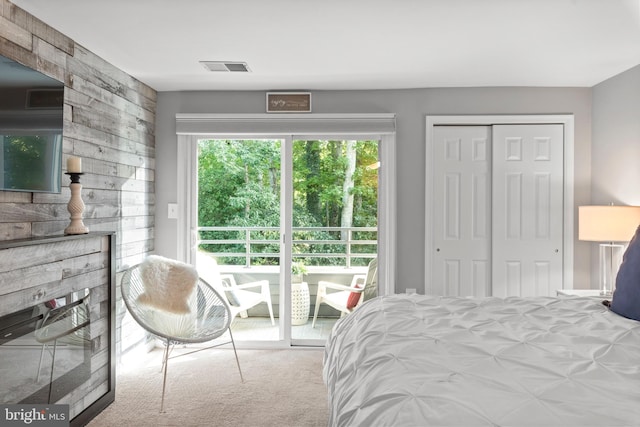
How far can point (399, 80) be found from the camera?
13.3 ft

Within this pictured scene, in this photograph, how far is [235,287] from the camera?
4.39 m

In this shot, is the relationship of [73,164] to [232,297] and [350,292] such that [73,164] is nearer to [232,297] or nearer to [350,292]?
[232,297]

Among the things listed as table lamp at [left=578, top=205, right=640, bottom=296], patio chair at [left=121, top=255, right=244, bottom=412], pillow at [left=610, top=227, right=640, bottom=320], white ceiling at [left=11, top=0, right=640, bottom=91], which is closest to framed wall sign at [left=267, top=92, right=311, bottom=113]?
white ceiling at [left=11, top=0, right=640, bottom=91]

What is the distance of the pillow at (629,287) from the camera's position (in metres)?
2.09

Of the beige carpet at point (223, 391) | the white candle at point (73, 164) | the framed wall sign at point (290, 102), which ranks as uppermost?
the framed wall sign at point (290, 102)

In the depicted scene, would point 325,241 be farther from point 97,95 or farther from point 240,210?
point 97,95

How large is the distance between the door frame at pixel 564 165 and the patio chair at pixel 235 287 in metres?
1.52

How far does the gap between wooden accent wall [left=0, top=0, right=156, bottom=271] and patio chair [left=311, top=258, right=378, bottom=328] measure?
1.66 m

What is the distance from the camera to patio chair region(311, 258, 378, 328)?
14.5 feet

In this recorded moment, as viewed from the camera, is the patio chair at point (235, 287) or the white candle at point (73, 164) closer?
the white candle at point (73, 164)

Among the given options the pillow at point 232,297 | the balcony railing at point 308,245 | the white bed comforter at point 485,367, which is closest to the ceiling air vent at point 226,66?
the balcony railing at point 308,245

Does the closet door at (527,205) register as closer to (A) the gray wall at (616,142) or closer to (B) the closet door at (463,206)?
(B) the closet door at (463,206)

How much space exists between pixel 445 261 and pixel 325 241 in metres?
1.12

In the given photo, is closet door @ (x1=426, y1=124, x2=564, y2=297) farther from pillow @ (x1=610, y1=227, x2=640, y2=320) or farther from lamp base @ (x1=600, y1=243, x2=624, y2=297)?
pillow @ (x1=610, y1=227, x2=640, y2=320)
